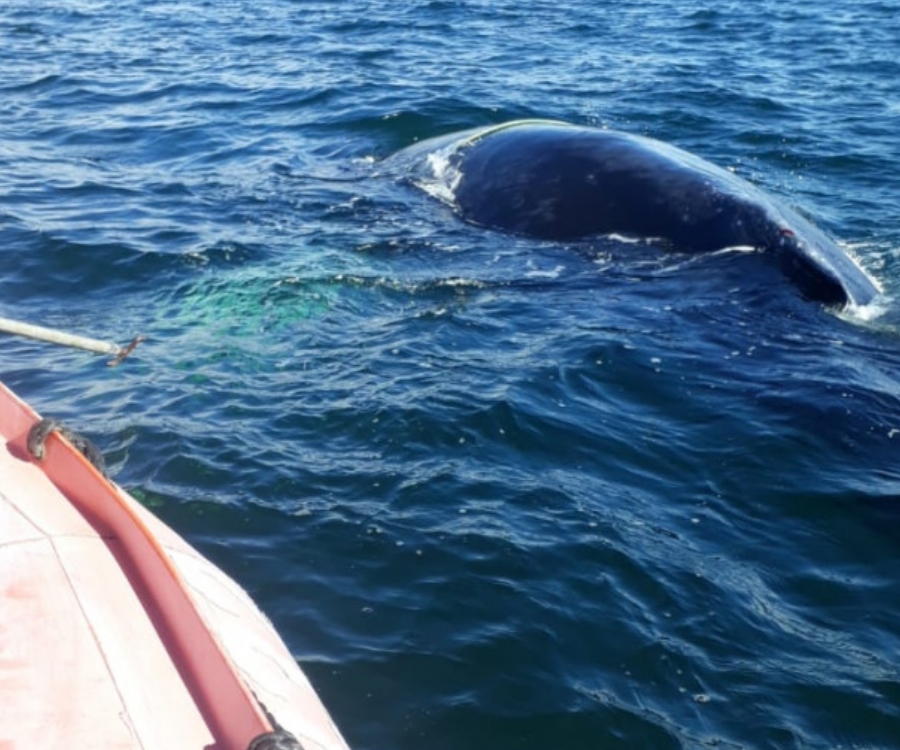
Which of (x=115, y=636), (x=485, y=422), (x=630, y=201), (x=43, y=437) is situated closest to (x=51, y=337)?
(x=43, y=437)

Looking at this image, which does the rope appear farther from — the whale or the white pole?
the whale

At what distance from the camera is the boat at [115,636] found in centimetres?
414

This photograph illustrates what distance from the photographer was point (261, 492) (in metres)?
7.70

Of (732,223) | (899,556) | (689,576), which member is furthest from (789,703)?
(732,223)

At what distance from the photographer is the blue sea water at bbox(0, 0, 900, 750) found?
6.17 metres

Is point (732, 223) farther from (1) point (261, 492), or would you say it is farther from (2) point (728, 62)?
(2) point (728, 62)

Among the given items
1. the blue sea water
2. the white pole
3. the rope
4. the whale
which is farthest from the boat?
the whale

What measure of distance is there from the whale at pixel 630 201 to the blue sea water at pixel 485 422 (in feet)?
0.74

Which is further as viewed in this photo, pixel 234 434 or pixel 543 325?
pixel 543 325

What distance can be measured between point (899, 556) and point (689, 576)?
1224 millimetres

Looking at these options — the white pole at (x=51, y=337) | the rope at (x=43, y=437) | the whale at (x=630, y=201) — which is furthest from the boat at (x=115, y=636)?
the whale at (x=630, y=201)

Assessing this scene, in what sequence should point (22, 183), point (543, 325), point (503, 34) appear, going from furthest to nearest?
point (503, 34)
point (22, 183)
point (543, 325)

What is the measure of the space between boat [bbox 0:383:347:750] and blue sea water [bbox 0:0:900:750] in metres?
1.04

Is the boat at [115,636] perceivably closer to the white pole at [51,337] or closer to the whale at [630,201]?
the white pole at [51,337]
